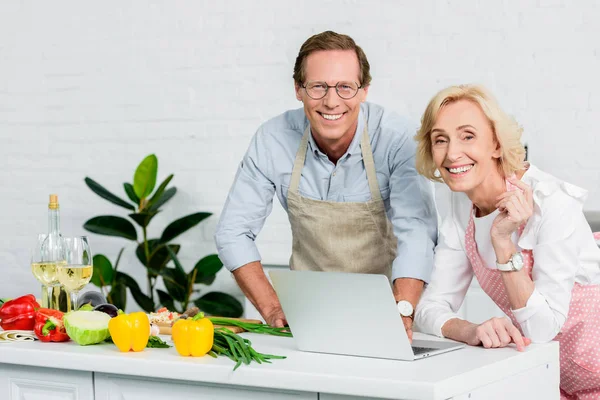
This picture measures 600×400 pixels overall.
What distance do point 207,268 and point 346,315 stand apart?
2.55m

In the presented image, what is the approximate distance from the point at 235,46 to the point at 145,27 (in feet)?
1.79

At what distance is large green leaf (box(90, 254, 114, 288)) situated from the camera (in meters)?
4.28

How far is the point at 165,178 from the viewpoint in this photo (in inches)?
176

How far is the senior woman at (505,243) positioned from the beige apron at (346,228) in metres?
0.43

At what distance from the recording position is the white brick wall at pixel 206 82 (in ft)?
12.1

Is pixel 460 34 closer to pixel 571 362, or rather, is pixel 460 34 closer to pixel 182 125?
pixel 182 125

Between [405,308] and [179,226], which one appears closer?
[405,308]

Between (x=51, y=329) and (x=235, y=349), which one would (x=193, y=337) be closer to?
(x=235, y=349)

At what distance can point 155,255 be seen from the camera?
14.2 feet

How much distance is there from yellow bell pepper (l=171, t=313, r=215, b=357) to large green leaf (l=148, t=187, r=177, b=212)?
251 centimetres

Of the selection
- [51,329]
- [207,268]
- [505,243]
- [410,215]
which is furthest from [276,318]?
[207,268]

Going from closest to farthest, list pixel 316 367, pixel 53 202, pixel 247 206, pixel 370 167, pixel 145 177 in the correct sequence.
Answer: pixel 316 367
pixel 53 202
pixel 370 167
pixel 247 206
pixel 145 177

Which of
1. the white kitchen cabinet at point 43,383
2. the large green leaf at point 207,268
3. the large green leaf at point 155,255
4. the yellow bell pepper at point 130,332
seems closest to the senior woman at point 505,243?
the yellow bell pepper at point 130,332

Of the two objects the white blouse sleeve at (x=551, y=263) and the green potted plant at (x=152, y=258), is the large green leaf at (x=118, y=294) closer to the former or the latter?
the green potted plant at (x=152, y=258)
